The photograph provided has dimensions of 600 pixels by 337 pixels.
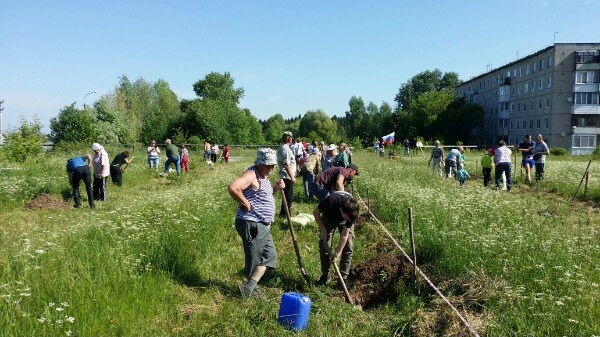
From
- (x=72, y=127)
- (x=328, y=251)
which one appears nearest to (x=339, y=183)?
(x=328, y=251)

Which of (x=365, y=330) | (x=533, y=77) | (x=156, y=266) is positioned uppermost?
(x=533, y=77)

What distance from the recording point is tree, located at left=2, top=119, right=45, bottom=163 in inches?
764

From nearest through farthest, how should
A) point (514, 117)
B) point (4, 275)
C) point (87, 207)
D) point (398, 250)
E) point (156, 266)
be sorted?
point (4, 275), point (156, 266), point (398, 250), point (87, 207), point (514, 117)

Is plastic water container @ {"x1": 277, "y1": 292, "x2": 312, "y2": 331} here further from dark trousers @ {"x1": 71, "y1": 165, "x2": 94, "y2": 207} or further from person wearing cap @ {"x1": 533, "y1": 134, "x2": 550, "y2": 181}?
person wearing cap @ {"x1": 533, "y1": 134, "x2": 550, "y2": 181}

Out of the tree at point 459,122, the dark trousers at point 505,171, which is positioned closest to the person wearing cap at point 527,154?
the dark trousers at point 505,171

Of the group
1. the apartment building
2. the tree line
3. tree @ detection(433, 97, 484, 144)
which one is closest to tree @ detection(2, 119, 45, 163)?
the tree line

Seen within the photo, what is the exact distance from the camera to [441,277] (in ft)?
17.8

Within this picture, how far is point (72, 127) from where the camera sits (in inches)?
1426

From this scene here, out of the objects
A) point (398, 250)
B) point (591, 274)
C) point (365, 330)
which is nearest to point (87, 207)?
point (398, 250)

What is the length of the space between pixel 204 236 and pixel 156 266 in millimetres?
1399

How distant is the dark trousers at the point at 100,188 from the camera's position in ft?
39.6

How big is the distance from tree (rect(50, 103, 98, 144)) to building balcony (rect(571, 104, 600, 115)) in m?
53.6

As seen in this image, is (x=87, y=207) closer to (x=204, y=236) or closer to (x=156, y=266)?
(x=204, y=236)

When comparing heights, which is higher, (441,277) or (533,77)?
(533,77)
